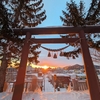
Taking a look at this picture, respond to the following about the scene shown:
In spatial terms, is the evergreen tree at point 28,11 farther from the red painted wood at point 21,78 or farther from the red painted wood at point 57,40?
the red painted wood at point 21,78

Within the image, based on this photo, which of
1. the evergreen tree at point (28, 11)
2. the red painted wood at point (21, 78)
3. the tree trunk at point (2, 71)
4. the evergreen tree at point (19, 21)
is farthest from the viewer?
the tree trunk at point (2, 71)

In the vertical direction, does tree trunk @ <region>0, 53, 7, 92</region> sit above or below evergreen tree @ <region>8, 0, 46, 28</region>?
below

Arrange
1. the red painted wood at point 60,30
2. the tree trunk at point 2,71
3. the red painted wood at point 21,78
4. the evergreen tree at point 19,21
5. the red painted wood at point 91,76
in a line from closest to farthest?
the red painted wood at point 91,76 → the red painted wood at point 21,78 → the red painted wood at point 60,30 → the evergreen tree at point 19,21 → the tree trunk at point 2,71

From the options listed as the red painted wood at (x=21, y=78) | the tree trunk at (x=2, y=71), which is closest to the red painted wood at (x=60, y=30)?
the red painted wood at (x=21, y=78)

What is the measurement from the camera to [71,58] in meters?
5.04

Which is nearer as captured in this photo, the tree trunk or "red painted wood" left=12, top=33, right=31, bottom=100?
"red painted wood" left=12, top=33, right=31, bottom=100

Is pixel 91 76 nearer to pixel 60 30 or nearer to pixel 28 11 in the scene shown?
pixel 60 30

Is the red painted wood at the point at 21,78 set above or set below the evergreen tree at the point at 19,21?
below

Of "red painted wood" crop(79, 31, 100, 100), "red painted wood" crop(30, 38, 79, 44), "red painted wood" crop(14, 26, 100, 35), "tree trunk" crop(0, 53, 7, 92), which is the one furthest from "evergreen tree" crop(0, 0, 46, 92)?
"red painted wood" crop(79, 31, 100, 100)

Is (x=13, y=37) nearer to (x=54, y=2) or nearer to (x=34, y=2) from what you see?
(x=34, y=2)

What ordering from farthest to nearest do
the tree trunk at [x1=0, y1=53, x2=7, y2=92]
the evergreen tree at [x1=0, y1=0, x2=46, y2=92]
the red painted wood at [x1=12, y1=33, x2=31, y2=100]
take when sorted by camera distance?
the tree trunk at [x1=0, y1=53, x2=7, y2=92]
the evergreen tree at [x1=0, y1=0, x2=46, y2=92]
the red painted wood at [x1=12, y1=33, x2=31, y2=100]

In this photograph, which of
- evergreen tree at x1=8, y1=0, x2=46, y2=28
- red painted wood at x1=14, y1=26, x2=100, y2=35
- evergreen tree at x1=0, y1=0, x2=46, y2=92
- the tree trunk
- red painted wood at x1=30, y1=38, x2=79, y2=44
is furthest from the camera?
the tree trunk

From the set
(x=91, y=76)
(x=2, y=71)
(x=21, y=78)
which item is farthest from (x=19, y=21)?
(x=91, y=76)

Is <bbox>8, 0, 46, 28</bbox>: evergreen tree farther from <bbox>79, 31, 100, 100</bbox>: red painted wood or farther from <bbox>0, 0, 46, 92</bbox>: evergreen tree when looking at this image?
<bbox>79, 31, 100, 100</bbox>: red painted wood
